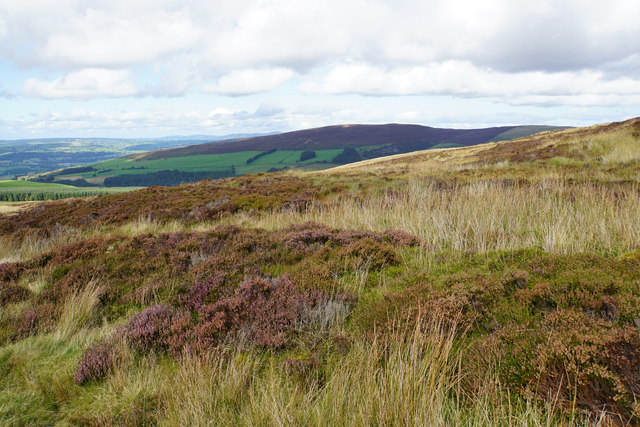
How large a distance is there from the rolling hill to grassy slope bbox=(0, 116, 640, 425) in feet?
375

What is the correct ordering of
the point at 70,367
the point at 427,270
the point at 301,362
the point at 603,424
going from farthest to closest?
the point at 427,270, the point at 70,367, the point at 301,362, the point at 603,424

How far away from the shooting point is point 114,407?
2.96m

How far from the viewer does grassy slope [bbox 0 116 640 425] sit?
2355mm

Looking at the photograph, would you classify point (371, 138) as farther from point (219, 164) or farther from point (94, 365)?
point (94, 365)

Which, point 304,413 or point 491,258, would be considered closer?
point 304,413

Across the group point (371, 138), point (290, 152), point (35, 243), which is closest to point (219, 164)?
point (290, 152)

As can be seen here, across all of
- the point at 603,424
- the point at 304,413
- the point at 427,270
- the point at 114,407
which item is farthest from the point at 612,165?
the point at 114,407

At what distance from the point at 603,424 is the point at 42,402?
15.0 ft

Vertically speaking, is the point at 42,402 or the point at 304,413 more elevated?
the point at 304,413

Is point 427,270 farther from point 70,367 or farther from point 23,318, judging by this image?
point 23,318

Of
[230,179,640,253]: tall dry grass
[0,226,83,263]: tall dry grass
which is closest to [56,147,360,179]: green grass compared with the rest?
[0,226,83,263]: tall dry grass

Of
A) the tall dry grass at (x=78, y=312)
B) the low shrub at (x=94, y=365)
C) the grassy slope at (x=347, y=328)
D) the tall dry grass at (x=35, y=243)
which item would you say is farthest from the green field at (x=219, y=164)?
the low shrub at (x=94, y=365)

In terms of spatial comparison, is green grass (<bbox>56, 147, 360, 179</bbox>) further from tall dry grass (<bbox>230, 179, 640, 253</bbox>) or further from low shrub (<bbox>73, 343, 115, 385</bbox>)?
low shrub (<bbox>73, 343, 115, 385</bbox>)

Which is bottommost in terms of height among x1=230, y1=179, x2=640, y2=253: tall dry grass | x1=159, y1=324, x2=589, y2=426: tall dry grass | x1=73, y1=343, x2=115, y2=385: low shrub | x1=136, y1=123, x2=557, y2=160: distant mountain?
x1=73, y1=343, x2=115, y2=385: low shrub
